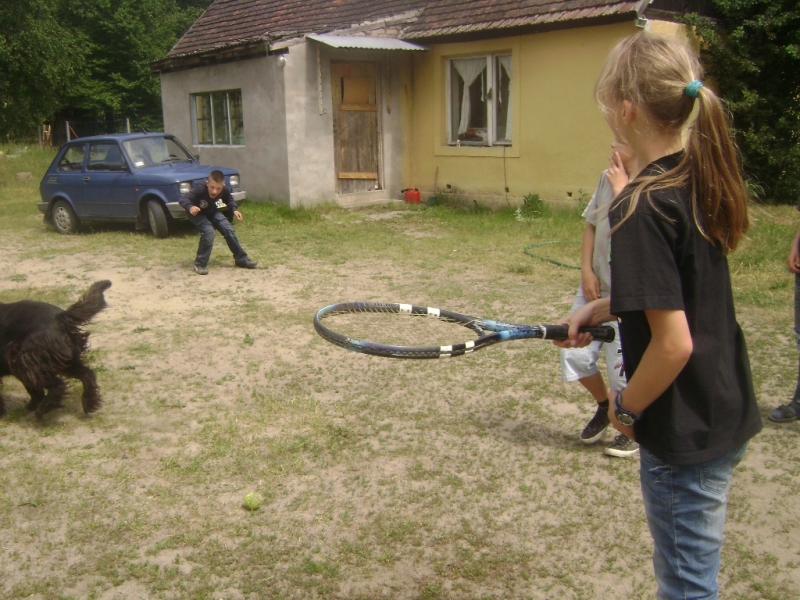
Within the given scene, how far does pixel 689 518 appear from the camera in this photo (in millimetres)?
2092

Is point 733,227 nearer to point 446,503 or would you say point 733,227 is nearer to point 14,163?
point 446,503

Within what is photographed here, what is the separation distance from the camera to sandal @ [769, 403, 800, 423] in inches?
188

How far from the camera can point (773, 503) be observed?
3.85m

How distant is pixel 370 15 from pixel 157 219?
271 inches

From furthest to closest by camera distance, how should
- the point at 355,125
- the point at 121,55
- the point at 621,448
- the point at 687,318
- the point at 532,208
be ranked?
the point at 121,55 → the point at 355,125 → the point at 532,208 → the point at 621,448 → the point at 687,318

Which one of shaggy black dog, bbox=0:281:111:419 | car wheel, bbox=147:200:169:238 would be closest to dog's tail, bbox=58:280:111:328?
shaggy black dog, bbox=0:281:111:419

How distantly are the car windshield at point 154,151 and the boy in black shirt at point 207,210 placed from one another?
3627mm

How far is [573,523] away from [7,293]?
7496 mm

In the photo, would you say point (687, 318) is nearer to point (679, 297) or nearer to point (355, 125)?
point (679, 297)

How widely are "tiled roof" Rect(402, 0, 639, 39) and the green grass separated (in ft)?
20.3

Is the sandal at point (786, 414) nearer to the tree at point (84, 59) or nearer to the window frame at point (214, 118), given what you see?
the window frame at point (214, 118)

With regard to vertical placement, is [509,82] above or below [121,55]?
below

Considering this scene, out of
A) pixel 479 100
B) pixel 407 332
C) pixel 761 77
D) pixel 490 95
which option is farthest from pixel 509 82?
pixel 407 332

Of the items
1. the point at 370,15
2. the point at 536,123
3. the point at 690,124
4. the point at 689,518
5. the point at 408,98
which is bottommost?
the point at 689,518
